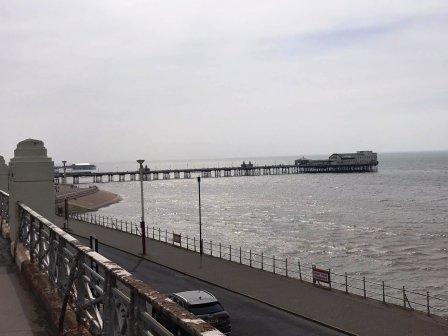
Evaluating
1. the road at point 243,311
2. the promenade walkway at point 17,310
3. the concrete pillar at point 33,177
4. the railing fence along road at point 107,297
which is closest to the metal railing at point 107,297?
the railing fence along road at point 107,297

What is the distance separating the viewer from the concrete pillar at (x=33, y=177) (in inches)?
368

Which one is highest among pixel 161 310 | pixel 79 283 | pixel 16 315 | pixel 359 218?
pixel 161 310

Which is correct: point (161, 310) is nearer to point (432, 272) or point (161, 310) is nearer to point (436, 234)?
point (432, 272)

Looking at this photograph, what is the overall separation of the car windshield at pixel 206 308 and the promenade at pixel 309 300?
15.3 ft

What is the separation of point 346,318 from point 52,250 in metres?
15.7

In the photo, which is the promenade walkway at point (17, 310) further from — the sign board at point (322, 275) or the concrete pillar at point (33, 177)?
the sign board at point (322, 275)

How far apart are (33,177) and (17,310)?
3.71 metres

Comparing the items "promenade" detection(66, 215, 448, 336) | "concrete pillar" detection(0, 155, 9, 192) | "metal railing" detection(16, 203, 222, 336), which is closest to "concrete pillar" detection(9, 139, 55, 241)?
"metal railing" detection(16, 203, 222, 336)

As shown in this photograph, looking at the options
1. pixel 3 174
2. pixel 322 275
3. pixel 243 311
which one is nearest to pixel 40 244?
pixel 3 174

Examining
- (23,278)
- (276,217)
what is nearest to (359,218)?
(276,217)

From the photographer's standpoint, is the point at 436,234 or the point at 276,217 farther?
the point at 276,217

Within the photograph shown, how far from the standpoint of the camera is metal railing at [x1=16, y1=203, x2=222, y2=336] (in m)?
3.20

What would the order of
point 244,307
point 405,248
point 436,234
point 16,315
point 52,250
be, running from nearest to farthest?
point 16,315 < point 52,250 < point 244,307 < point 405,248 < point 436,234

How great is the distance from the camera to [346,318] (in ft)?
65.3
